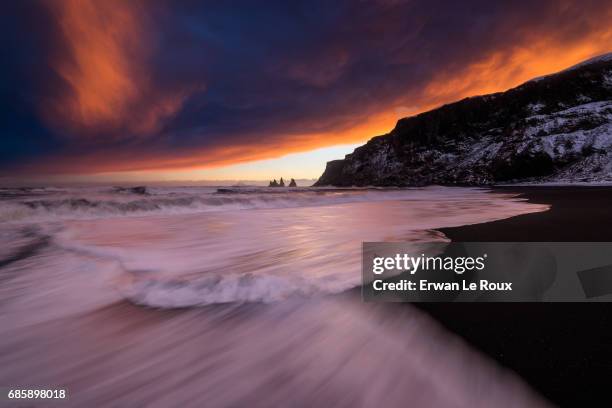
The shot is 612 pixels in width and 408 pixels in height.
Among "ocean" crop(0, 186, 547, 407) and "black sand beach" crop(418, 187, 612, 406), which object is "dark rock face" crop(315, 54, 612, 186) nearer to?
"black sand beach" crop(418, 187, 612, 406)

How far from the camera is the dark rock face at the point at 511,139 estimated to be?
3853 cm

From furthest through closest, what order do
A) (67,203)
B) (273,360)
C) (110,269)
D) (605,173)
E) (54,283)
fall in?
(605,173) → (67,203) → (110,269) → (54,283) → (273,360)

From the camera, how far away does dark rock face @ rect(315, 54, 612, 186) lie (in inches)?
1517

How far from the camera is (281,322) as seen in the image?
2.14 m

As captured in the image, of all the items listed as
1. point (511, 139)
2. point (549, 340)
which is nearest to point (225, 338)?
point (549, 340)

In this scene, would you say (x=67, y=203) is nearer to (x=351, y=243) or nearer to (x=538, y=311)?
(x=351, y=243)

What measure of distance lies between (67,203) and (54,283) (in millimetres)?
9889

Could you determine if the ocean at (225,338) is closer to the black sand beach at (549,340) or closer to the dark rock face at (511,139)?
the black sand beach at (549,340)

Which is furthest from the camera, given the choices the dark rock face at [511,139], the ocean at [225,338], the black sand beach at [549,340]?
the dark rock face at [511,139]

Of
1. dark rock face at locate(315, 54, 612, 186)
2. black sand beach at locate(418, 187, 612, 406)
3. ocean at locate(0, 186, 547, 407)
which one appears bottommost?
ocean at locate(0, 186, 547, 407)

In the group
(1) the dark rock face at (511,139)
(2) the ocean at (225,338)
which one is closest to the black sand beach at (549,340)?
(2) the ocean at (225,338)

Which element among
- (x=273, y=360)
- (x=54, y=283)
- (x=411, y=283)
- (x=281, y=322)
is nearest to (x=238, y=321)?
(x=281, y=322)

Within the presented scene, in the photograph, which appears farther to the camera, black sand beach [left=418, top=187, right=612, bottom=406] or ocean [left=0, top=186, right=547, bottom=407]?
ocean [left=0, top=186, right=547, bottom=407]

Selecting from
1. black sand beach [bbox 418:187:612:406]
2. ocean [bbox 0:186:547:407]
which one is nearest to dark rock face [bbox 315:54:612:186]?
black sand beach [bbox 418:187:612:406]
